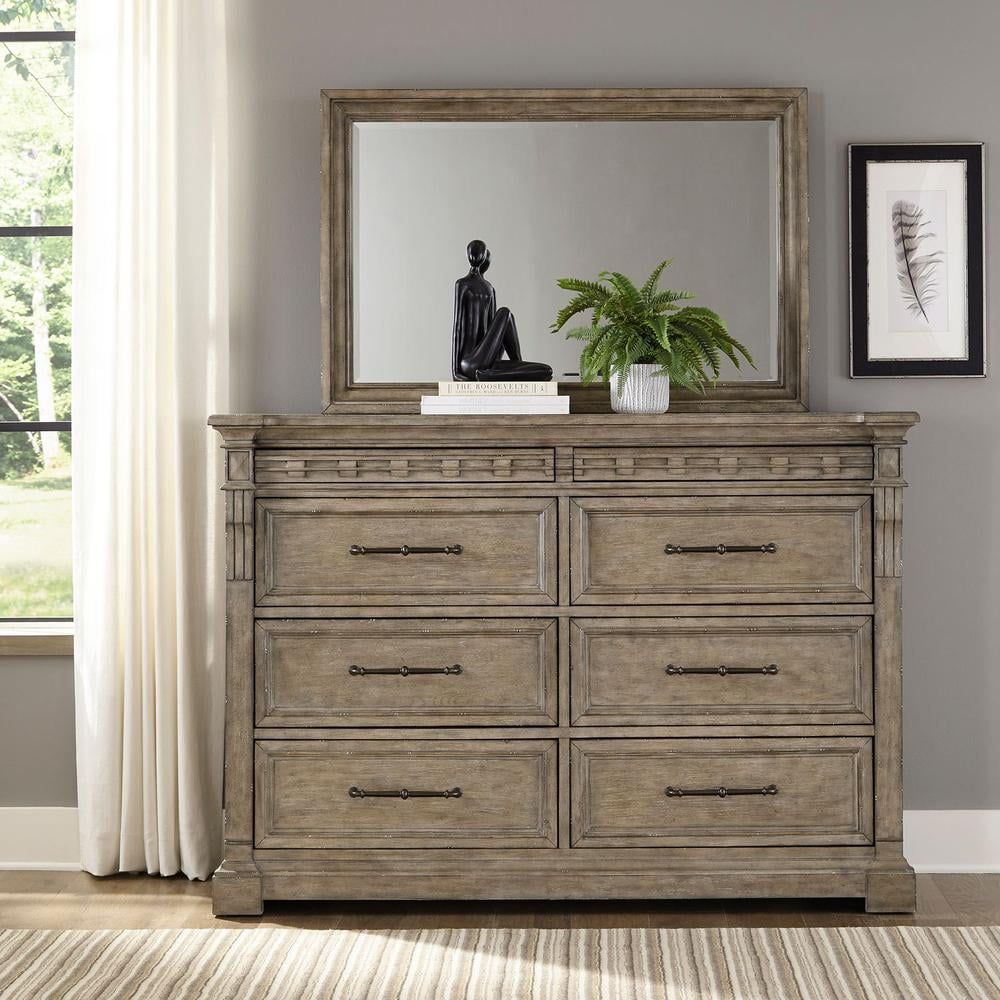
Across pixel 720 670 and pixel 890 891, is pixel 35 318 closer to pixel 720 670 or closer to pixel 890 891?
pixel 720 670

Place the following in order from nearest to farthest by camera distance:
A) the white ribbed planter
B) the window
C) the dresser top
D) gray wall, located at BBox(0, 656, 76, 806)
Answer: the dresser top, the white ribbed planter, gray wall, located at BBox(0, 656, 76, 806), the window

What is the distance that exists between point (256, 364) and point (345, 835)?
130 cm

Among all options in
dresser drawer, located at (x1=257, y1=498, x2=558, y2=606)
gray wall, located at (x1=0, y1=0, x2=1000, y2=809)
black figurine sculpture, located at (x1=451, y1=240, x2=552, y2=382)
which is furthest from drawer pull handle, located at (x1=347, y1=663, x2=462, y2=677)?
gray wall, located at (x1=0, y1=0, x2=1000, y2=809)

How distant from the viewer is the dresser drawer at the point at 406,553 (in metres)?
2.47

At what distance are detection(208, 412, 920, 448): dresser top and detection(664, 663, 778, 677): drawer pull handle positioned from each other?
0.53 m

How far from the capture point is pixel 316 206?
2.95 metres

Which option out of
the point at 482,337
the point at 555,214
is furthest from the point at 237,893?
the point at 555,214

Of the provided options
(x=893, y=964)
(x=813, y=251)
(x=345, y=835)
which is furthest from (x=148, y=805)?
(x=813, y=251)

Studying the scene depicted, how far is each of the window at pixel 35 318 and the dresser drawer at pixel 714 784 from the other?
1.71m

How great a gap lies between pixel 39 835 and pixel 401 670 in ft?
4.29

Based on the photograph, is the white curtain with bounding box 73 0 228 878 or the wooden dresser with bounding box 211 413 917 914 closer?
the wooden dresser with bounding box 211 413 917 914

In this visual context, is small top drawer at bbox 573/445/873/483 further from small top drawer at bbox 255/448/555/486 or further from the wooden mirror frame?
the wooden mirror frame

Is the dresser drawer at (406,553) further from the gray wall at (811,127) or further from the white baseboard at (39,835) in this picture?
the white baseboard at (39,835)

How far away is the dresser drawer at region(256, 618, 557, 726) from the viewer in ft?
8.11
